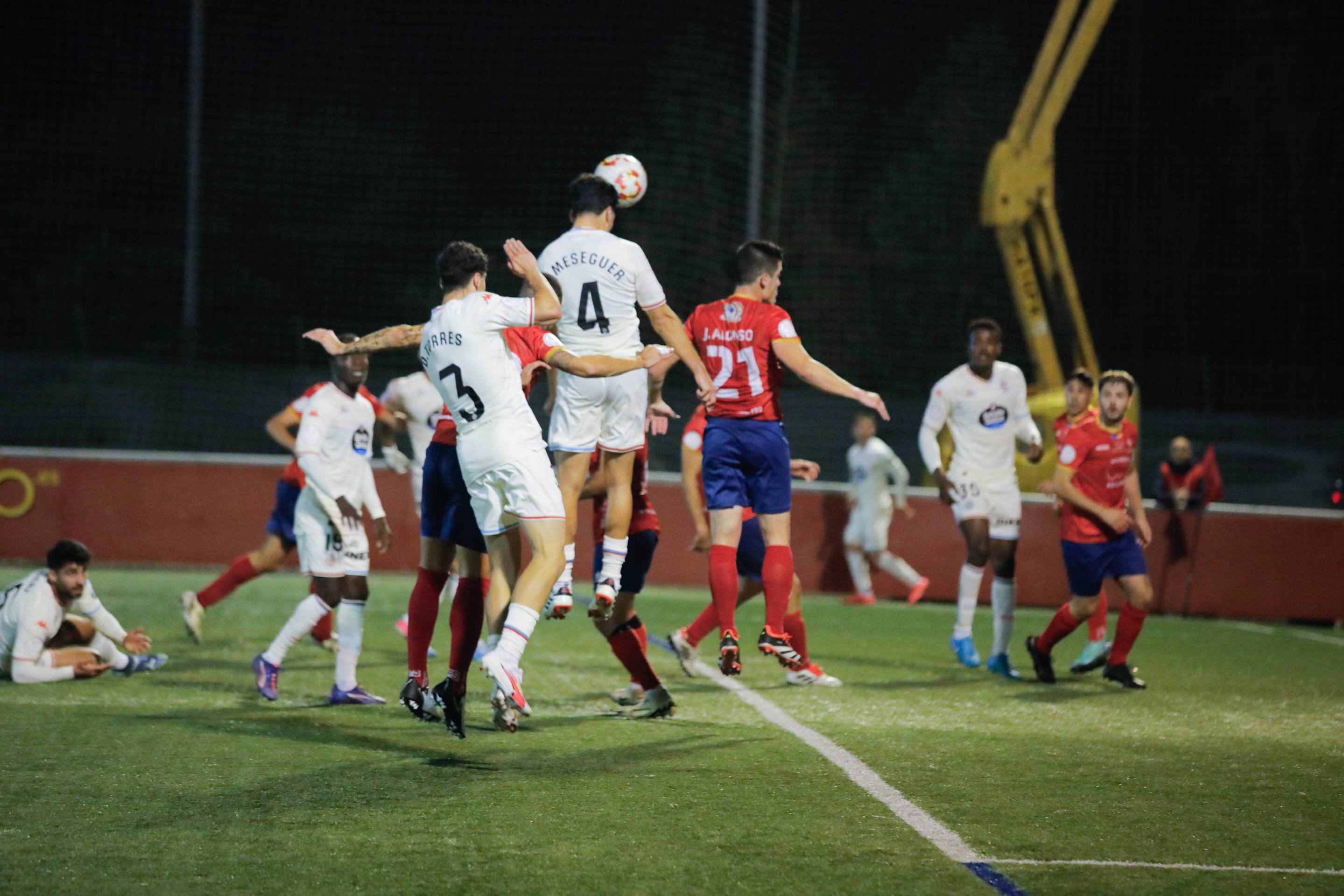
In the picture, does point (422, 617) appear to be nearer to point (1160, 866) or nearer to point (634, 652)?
point (634, 652)

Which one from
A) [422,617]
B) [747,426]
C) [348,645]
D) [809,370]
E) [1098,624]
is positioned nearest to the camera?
[422,617]

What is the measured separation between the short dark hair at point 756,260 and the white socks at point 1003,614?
3239 millimetres

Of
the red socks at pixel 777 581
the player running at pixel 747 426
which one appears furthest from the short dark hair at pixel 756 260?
the red socks at pixel 777 581

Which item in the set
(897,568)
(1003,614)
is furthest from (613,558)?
(897,568)

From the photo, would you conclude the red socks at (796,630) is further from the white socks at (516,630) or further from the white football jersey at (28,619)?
the white football jersey at (28,619)

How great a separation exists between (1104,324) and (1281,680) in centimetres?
2215

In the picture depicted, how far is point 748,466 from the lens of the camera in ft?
23.7

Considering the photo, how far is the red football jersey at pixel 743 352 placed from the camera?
7176 mm

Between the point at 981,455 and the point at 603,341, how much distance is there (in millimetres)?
3795

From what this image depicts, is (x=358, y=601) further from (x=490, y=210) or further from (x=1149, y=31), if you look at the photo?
(x=1149, y=31)

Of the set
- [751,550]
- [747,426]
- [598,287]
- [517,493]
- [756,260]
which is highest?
[756,260]

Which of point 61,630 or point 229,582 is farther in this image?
point 229,582

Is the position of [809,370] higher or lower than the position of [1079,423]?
higher

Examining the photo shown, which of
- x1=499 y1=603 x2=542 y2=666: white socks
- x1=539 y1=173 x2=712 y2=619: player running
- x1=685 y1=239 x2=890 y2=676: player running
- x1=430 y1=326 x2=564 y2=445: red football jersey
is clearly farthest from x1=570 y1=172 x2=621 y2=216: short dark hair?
x1=499 y1=603 x2=542 y2=666: white socks
